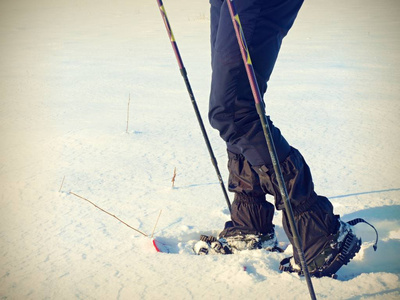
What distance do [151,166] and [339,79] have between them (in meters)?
2.80

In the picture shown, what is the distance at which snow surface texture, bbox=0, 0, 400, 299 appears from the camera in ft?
4.31

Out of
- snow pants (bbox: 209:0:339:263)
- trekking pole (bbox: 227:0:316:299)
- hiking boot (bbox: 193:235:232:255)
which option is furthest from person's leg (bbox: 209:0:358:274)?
hiking boot (bbox: 193:235:232:255)

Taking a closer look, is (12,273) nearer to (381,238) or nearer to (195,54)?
(381,238)

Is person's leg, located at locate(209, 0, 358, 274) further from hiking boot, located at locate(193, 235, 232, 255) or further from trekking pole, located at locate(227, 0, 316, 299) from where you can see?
hiking boot, located at locate(193, 235, 232, 255)

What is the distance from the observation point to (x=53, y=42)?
7191 mm

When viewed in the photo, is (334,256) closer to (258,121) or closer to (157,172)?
(258,121)

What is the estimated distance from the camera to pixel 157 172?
2129 millimetres

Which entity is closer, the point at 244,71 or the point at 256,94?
the point at 256,94

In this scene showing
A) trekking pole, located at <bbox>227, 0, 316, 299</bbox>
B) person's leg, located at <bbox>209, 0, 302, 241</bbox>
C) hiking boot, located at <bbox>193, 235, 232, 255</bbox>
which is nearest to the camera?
trekking pole, located at <bbox>227, 0, 316, 299</bbox>

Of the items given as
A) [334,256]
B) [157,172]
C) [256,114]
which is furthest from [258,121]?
[157,172]

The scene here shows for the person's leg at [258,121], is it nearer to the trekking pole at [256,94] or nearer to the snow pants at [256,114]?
the snow pants at [256,114]

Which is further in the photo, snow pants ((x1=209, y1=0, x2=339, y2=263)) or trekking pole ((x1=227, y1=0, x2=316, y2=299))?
snow pants ((x1=209, y1=0, x2=339, y2=263))

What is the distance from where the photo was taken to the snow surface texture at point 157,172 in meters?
1.31

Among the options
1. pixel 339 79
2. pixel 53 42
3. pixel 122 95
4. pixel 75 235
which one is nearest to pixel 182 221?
pixel 75 235
